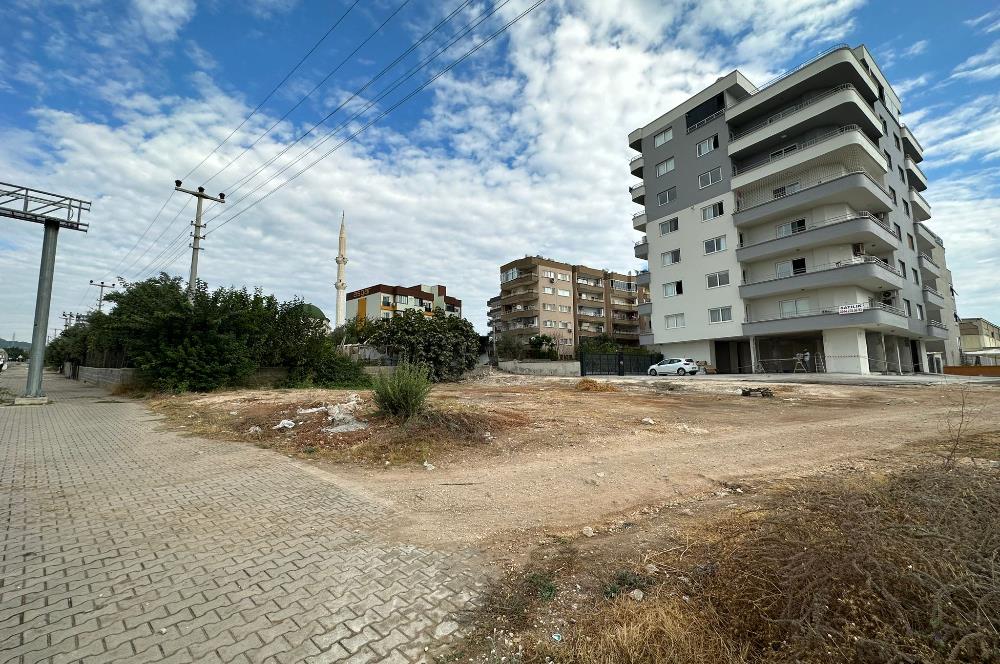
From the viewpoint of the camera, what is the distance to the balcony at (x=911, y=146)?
133ft

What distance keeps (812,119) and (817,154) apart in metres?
2.94

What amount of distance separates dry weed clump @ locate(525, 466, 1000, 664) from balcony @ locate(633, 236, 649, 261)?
4017cm

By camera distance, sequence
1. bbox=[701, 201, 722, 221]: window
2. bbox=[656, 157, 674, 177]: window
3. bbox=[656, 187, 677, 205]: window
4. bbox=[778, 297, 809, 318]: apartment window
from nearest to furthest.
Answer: bbox=[778, 297, 809, 318]: apartment window → bbox=[701, 201, 722, 221]: window → bbox=[656, 187, 677, 205]: window → bbox=[656, 157, 674, 177]: window

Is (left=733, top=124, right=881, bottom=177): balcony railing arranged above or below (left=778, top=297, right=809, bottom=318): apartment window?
above

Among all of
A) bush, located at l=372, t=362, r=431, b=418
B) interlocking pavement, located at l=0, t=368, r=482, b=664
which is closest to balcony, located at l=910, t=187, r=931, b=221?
bush, located at l=372, t=362, r=431, b=418

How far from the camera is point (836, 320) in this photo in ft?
93.8

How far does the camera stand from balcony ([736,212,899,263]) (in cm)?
2845

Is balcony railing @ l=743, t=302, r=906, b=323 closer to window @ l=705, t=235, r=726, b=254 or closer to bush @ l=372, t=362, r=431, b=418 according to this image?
window @ l=705, t=235, r=726, b=254

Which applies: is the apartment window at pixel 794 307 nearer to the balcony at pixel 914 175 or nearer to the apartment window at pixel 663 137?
the apartment window at pixel 663 137

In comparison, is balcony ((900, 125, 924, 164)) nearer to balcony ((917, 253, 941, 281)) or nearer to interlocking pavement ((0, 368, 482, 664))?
balcony ((917, 253, 941, 281))

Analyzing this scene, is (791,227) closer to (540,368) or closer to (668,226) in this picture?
(668,226)

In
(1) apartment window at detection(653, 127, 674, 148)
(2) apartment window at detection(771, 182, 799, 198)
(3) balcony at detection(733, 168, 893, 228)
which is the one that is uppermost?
(1) apartment window at detection(653, 127, 674, 148)

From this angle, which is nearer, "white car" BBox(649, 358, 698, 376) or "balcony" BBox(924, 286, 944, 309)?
"white car" BBox(649, 358, 698, 376)

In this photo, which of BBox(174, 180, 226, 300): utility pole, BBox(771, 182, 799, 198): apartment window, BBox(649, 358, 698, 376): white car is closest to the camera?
BBox(174, 180, 226, 300): utility pole
